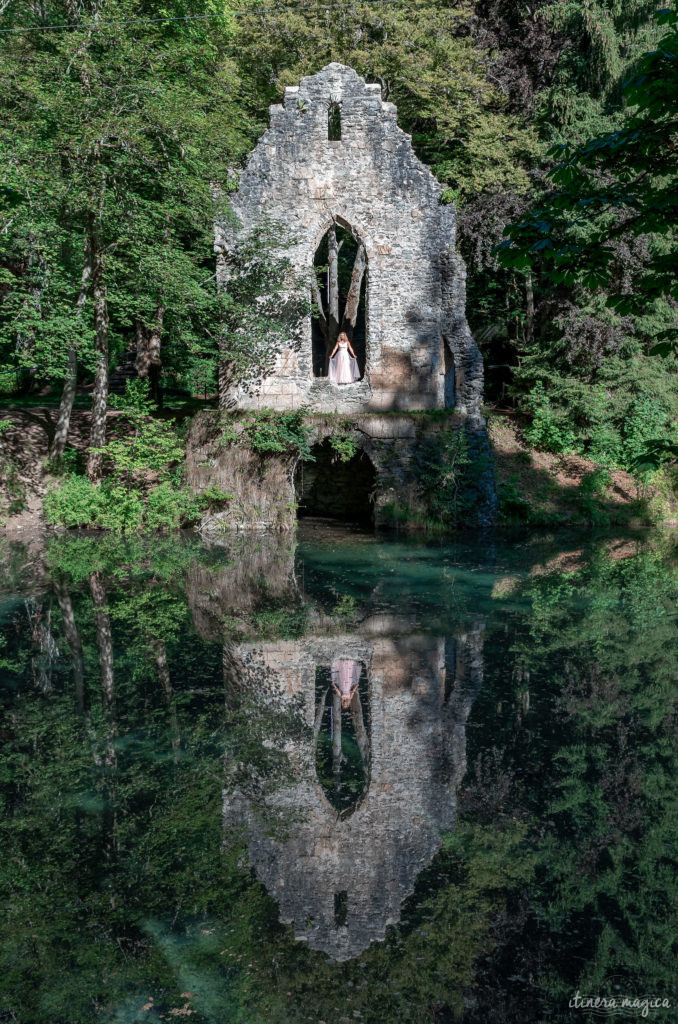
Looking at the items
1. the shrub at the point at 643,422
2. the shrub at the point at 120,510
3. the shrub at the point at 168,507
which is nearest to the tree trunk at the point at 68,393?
the shrub at the point at 120,510

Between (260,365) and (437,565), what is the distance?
23.3 feet

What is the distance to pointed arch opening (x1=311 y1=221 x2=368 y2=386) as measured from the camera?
24.7m

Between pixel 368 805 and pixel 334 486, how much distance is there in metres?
16.8

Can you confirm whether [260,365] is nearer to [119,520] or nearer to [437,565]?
[119,520]

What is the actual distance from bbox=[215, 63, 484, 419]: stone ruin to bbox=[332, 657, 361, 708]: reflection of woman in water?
1076 cm

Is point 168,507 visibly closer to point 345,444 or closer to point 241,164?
point 345,444

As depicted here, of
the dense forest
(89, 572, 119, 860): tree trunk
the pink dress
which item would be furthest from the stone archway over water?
(89, 572, 119, 860): tree trunk

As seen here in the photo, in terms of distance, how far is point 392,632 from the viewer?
9.28m

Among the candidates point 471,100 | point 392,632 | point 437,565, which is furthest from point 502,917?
point 471,100

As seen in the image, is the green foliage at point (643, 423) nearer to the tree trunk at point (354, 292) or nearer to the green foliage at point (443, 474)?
the green foliage at point (443, 474)

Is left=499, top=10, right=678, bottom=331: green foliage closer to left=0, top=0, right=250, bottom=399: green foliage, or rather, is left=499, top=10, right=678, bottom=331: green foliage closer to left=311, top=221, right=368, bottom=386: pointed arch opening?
left=0, top=0, right=250, bottom=399: green foliage

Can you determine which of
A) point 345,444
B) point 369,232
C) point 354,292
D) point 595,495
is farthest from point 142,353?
point 595,495

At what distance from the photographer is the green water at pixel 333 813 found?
3705 millimetres

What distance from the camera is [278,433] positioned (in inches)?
685
